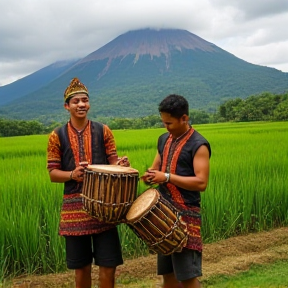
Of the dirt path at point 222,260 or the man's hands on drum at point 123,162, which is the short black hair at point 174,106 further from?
the dirt path at point 222,260

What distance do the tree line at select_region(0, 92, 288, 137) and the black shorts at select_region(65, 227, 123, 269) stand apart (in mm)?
32079

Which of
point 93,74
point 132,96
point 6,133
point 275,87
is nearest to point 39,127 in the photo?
point 6,133

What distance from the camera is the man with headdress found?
9.45ft

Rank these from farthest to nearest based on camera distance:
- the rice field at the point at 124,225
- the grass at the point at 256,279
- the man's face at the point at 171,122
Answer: the rice field at the point at 124,225, the grass at the point at 256,279, the man's face at the point at 171,122

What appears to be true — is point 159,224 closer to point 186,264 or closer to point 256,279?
point 186,264

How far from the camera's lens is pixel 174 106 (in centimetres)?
256

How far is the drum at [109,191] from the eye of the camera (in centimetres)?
257

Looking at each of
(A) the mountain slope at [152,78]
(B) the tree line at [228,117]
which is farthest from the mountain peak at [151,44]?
(B) the tree line at [228,117]

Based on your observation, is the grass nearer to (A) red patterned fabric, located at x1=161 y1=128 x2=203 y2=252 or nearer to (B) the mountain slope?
(A) red patterned fabric, located at x1=161 y1=128 x2=203 y2=252

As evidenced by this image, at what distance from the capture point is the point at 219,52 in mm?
161250

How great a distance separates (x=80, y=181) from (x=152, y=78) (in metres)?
146

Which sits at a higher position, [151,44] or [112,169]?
[151,44]

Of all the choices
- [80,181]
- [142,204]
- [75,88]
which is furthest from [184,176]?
[75,88]

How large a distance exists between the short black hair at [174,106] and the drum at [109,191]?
0.41 m
